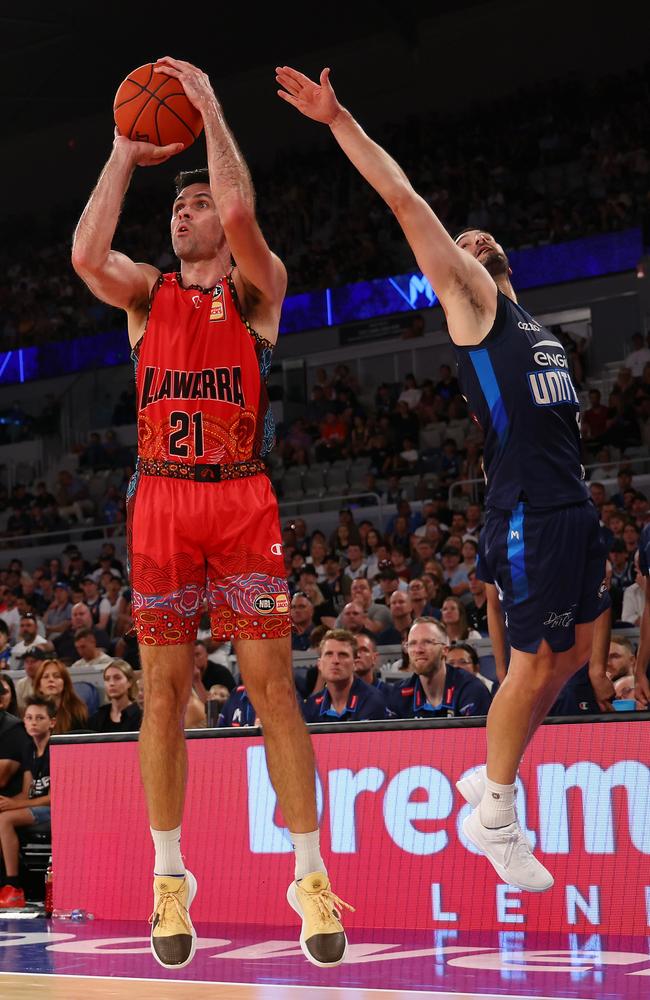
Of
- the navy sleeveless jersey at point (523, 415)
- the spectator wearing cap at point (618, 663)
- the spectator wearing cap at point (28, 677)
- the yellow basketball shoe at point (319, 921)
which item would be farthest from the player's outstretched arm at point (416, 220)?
the spectator wearing cap at point (28, 677)

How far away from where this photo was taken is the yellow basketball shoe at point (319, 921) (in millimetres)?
4344

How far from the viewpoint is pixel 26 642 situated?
15.1m

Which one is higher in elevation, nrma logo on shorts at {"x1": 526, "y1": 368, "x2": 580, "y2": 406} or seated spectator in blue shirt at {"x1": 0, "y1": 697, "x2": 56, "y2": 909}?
nrma logo on shorts at {"x1": 526, "y1": 368, "x2": 580, "y2": 406}

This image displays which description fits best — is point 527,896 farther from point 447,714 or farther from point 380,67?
point 380,67

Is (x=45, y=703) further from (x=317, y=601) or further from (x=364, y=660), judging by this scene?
(x=317, y=601)

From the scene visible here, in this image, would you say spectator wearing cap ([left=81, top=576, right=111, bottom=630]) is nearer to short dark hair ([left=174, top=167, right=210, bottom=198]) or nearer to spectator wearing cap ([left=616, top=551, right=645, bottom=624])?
spectator wearing cap ([left=616, top=551, right=645, bottom=624])

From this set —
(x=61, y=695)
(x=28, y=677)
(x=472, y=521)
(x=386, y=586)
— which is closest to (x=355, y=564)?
(x=472, y=521)

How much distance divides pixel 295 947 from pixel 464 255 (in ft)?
13.8

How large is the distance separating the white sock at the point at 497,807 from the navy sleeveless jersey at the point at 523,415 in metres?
1.06

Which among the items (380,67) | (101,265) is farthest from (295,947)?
(380,67)

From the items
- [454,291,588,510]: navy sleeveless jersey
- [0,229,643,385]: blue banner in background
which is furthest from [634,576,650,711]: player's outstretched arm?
[0,229,643,385]: blue banner in background

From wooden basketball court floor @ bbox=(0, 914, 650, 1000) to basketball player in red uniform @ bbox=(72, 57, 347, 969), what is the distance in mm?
1263

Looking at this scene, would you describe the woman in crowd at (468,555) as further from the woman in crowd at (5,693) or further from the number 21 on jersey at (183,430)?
the number 21 on jersey at (183,430)

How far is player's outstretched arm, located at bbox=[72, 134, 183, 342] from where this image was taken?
4.64 meters
